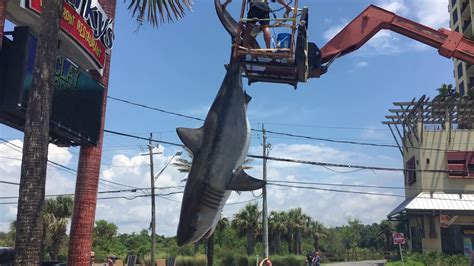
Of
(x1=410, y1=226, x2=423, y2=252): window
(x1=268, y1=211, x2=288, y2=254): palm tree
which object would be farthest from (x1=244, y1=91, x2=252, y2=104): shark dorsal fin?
(x1=268, y1=211, x2=288, y2=254): palm tree

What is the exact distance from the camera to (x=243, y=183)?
21.5 ft

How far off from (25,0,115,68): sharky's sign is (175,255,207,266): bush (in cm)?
2603

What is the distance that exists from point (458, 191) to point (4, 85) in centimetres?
3258

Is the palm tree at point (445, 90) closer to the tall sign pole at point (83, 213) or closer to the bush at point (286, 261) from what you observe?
the bush at point (286, 261)

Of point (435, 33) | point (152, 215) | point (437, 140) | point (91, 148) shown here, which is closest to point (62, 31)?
point (91, 148)

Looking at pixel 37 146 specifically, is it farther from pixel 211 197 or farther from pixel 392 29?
pixel 392 29

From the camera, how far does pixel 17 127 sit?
10453 millimetres

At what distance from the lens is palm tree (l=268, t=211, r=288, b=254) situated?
169ft

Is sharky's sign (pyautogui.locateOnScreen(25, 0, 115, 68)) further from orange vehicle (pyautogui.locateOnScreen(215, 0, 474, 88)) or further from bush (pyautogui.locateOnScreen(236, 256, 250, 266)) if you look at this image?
bush (pyautogui.locateOnScreen(236, 256, 250, 266))

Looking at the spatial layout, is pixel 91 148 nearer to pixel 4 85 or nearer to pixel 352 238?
pixel 4 85

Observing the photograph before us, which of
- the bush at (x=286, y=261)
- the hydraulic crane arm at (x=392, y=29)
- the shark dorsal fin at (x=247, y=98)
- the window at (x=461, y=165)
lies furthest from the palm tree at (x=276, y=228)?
the shark dorsal fin at (x=247, y=98)

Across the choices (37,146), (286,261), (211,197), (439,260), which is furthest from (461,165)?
(37,146)

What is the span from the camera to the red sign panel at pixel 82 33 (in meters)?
10.7

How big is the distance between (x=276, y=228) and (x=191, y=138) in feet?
151
